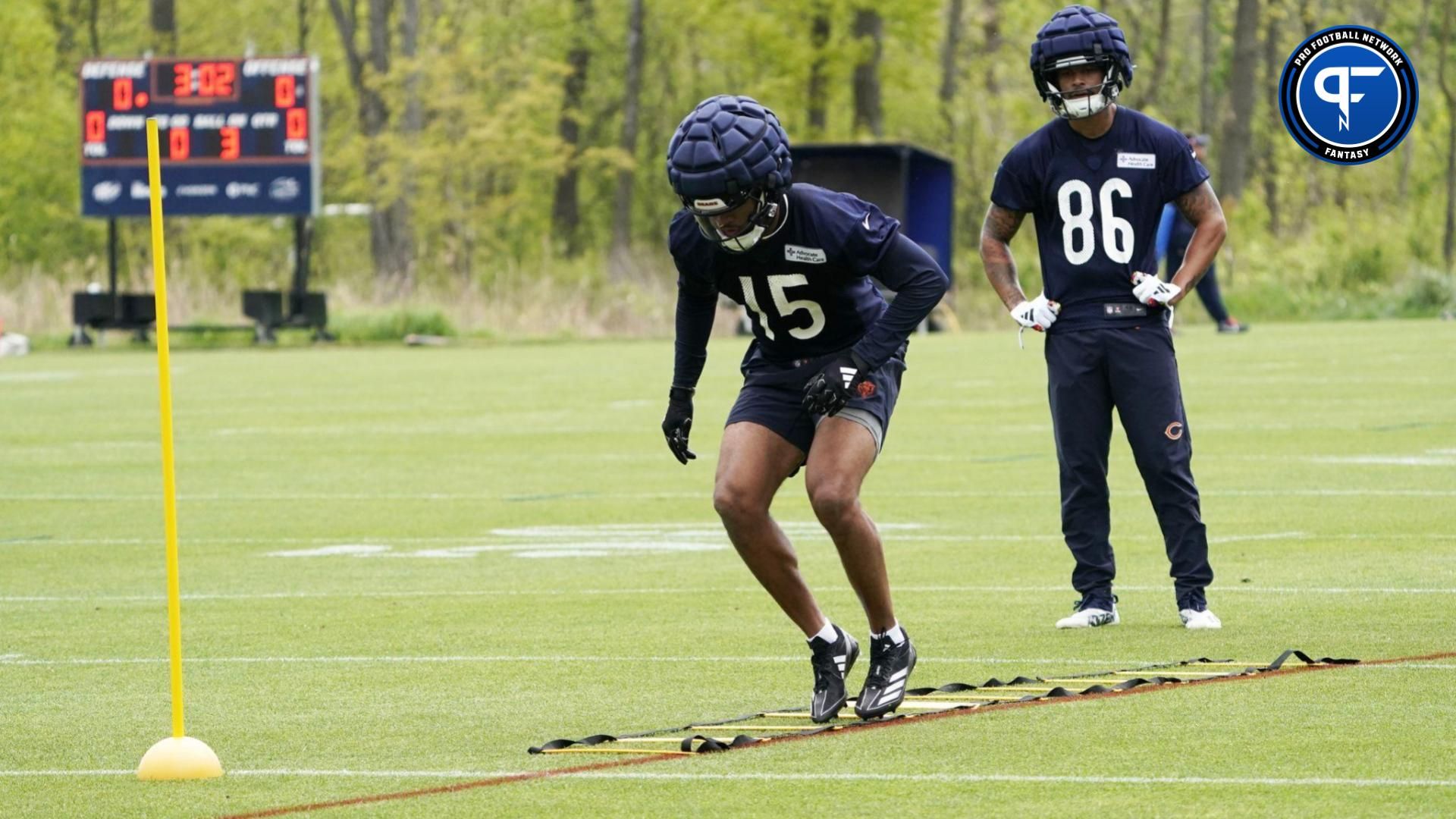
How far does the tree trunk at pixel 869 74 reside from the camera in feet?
197

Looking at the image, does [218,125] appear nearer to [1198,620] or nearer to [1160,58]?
→ [1160,58]

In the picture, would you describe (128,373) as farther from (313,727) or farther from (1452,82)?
(1452,82)

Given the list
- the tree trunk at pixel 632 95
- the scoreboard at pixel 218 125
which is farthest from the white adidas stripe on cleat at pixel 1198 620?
the tree trunk at pixel 632 95

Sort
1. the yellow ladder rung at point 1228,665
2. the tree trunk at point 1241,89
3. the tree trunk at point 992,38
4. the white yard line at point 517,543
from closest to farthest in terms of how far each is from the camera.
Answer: the yellow ladder rung at point 1228,665 < the white yard line at point 517,543 < the tree trunk at point 1241,89 < the tree trunk at point 992,38

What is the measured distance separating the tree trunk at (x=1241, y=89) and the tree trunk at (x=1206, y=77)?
1190 centimetres

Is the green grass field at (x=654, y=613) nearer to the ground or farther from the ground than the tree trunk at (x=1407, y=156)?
nearer to the ground

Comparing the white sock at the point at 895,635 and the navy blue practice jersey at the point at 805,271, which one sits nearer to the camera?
the navy blue practice jersey at the point at 805,271

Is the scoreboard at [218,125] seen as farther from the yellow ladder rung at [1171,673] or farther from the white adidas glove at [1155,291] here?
the yellow ladder rung at [1171,673]

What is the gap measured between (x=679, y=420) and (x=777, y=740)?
4.71 ft

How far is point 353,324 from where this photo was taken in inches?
1816

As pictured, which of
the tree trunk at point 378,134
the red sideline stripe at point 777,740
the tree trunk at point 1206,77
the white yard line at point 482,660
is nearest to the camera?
the red sideline stripe at point 777,740

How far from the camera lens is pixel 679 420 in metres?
8.45

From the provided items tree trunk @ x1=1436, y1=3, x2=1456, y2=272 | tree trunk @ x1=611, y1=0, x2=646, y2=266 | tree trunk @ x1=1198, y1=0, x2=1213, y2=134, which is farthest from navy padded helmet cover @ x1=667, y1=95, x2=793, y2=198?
tree trunk @ x1=1198, y1=0, x2=1213, y2=134

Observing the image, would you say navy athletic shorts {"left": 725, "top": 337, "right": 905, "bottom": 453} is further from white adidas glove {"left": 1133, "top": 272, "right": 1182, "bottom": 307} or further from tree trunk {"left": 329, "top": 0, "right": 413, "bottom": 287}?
tree trunk {"left": 329, "top": 0, "right": 413, "bottom": 287}
